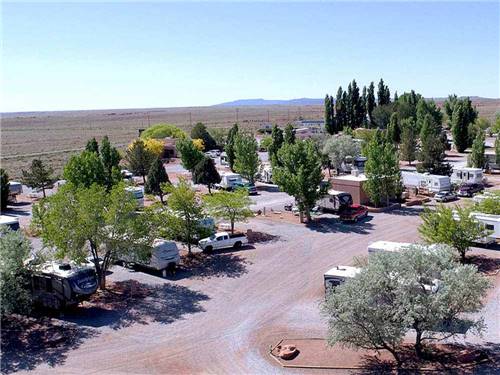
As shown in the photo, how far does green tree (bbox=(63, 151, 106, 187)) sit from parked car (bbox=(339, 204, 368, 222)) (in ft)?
55.8

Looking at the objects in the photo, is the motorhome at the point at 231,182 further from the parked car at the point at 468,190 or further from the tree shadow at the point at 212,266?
the tree shadow at the point at 212,266

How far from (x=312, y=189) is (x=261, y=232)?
4456 millimetres

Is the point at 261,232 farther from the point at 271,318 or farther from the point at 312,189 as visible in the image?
the point at 271,318

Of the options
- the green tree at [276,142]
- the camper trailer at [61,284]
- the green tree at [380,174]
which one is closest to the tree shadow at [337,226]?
the green tree at [380,174]

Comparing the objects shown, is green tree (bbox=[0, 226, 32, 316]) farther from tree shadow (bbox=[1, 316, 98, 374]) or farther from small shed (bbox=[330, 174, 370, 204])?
small shed (bbox=[330, 174, 370, 204])

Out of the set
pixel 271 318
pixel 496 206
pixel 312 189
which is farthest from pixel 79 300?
pixel 496 206

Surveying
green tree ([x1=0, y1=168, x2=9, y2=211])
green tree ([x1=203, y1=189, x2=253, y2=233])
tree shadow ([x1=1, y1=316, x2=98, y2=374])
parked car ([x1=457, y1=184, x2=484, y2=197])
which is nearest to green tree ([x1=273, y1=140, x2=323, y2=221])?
green tree ([x1=203, y1=189, x2=253, y2=233])

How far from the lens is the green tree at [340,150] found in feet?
173

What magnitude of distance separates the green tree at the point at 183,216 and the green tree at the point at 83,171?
454 inches

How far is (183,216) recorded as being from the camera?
Result: 27984 mm

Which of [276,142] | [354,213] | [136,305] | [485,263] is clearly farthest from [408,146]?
[136,305]

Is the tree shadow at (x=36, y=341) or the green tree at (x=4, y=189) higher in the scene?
the green tree at (x=4, y=189)

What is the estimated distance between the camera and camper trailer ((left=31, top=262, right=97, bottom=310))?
2055 centimetres

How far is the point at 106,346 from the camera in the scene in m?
18.2
